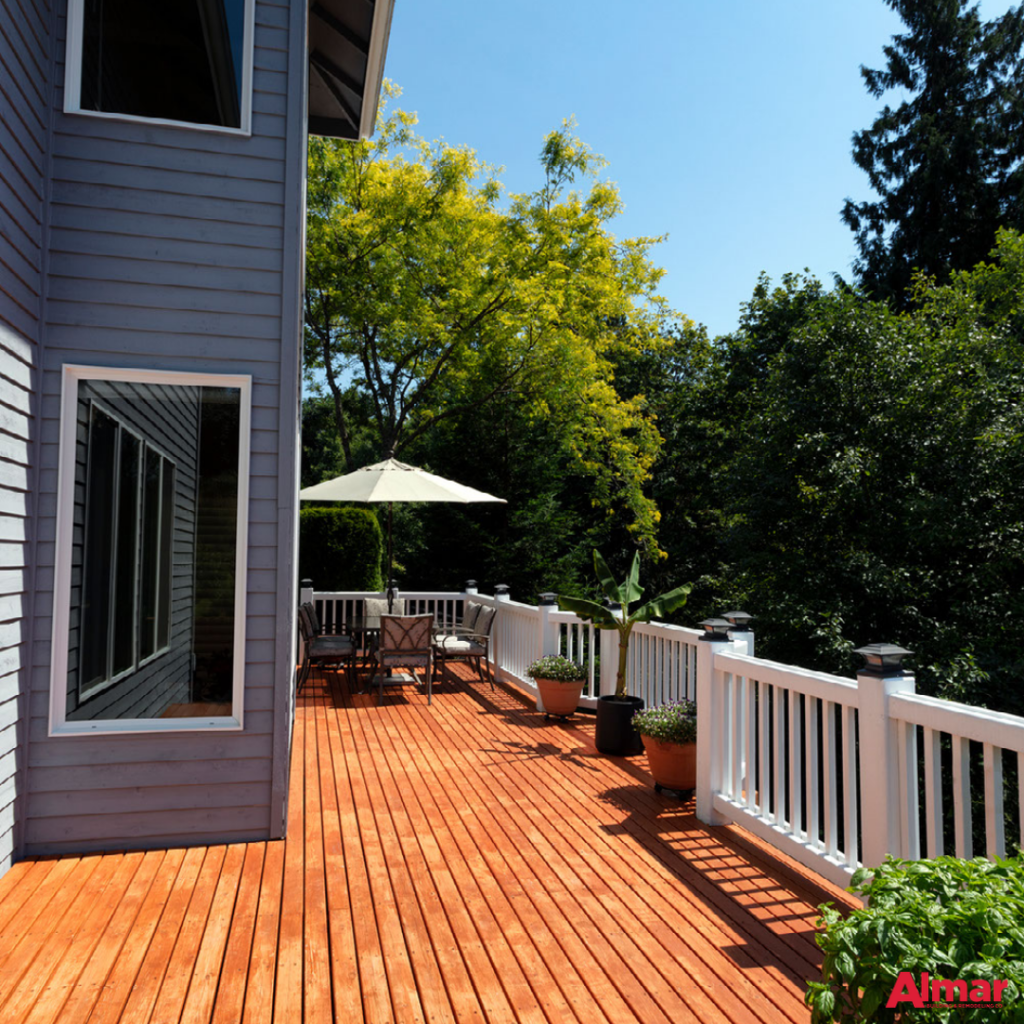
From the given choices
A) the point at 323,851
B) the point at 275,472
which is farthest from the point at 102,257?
the point at 323,851

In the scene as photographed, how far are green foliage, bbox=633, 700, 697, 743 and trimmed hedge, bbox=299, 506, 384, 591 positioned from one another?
8.33m

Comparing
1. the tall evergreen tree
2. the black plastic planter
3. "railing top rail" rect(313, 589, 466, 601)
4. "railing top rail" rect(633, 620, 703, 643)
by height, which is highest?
the tall evergreen tree

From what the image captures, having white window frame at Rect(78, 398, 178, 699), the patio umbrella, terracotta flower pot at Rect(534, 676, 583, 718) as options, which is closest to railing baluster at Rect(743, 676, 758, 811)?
terracotta flower pot at Rect(534, 676, 583, 718)

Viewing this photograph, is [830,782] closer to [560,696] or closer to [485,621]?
[560,696]

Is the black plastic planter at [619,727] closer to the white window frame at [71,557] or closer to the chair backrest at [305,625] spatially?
the white window frame at [71,557]

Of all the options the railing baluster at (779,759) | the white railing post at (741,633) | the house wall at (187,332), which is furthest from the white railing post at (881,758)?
the house wall at (187,332)

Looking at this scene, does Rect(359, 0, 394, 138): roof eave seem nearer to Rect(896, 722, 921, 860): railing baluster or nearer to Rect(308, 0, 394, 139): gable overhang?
Rect(308, 0, 394, 139): gable overhang

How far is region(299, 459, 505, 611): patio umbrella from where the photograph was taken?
7.59m

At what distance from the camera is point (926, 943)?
149 cm

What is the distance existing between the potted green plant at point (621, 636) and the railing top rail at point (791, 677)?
1.29 meters

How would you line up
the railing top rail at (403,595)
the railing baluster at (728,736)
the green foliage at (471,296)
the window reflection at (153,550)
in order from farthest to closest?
the green foliage at (471,296), the railing top rail at (403,595), the railing baluster at (728,736), the window reflection at (153,550)

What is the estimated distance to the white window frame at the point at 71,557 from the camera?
362 centimetres

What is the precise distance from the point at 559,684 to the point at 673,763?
6.66 feet

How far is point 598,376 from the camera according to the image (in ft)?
60.2
